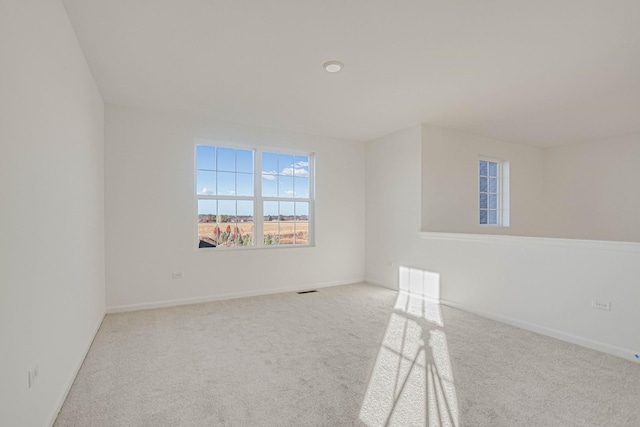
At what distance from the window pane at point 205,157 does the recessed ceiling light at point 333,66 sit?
2.35 meters

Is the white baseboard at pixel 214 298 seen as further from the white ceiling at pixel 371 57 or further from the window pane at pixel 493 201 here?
the window pane at pixel 493 201

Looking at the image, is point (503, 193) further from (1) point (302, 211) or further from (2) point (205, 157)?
(2) point (205, 157)

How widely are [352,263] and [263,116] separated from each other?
9.51ft

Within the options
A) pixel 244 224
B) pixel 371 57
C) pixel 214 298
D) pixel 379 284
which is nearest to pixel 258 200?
pixel 244 224

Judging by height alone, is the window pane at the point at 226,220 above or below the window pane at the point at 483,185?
below

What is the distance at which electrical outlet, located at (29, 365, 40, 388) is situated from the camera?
156 cm

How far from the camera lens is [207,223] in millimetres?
4660

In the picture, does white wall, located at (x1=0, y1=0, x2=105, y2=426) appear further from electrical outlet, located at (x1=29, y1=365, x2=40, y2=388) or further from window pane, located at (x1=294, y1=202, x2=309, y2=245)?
window pane, located at (x1=294, y1=202, x2=309, y2=245)

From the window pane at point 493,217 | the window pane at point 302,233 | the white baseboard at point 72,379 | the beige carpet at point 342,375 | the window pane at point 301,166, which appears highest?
the window pane at point 301,166

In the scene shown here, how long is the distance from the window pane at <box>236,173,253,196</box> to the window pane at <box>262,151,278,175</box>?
28 centimetres

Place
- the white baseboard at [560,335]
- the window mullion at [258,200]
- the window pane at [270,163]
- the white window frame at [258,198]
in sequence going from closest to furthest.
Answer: the white baseboard at [560,335] < the white window frame at [258,198] < the window mullion at [258,200] < the window pane at [270,163]

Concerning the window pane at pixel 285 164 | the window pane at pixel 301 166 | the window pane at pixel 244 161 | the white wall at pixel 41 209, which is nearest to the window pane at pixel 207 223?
the window pane at pixel 244 161

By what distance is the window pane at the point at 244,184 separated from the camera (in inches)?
193

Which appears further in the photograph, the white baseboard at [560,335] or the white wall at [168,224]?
the white wall at [168,224]
